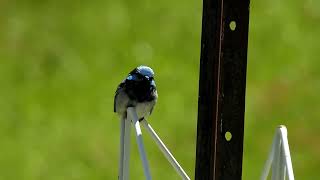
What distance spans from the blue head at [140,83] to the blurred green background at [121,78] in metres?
0.91

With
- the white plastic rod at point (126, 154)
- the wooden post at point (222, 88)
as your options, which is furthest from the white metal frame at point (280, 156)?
the white plastic rod at point (126, 154)

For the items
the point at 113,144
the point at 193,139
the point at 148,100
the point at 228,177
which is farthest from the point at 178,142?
the point at 228,177

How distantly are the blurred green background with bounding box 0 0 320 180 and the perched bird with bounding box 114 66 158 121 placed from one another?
0.91 meters

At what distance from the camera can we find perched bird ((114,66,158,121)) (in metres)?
2.82

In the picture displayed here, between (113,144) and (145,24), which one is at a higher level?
(145,24)

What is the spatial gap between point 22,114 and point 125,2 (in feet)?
2.38

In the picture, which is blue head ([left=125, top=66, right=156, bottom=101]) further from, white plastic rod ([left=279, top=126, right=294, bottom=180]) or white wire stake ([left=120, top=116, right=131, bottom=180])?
white plastic rod ([left=279, top=126, right=294, bottom=180])

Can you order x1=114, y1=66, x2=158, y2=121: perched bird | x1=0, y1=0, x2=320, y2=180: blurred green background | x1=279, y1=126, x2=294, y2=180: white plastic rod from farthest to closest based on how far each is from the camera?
x1=0, y1=0, x2=320, y2=180: blurred green background < x1=114, y1=66, x2=158, y2=121: perched bird < x1=279, y1=126, x2=294, y2=180: white plastic rod

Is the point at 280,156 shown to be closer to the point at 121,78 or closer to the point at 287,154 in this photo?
the point at 287,154

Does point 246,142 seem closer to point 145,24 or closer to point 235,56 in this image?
point 145,24

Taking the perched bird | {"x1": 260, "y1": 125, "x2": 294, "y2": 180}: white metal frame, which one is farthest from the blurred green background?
{"x1": 260, "y1": 125, "x2": 294, "y2": 180}: white metal frame

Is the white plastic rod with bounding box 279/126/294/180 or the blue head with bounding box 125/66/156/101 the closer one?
the white plastic rod with bounding box 279/126/294/180

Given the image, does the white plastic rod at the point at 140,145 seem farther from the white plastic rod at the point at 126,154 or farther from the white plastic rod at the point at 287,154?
the white plastic rod at the point at 287,154

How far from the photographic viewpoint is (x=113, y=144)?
377cm
